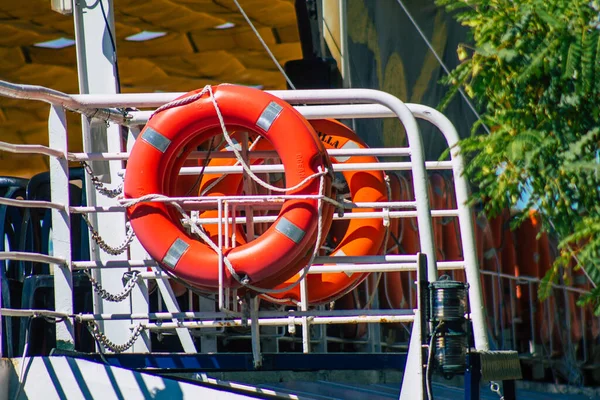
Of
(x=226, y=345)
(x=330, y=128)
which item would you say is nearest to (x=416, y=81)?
(x=226, y=345)

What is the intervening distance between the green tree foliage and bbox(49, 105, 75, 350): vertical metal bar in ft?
5.31

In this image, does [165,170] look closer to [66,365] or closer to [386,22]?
[66,365]

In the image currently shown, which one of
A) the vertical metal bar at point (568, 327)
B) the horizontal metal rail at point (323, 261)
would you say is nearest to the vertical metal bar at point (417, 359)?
the horizontal metal rail at point (323, 261)

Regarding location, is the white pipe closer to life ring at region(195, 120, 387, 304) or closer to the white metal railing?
the white metal railing

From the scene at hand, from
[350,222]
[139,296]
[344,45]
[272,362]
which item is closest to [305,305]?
[272,362]

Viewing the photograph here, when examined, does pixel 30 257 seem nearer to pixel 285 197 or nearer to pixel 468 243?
pixel 285 197

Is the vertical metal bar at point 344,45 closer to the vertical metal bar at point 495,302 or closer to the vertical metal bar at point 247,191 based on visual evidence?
the vertical metal bar at point 495,302

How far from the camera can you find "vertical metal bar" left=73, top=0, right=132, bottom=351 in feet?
14.0

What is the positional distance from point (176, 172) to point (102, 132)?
1.63ft

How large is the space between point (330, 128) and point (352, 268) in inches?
31.3

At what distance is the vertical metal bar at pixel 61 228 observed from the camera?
3.88m

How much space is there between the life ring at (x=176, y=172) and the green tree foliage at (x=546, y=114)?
85cm

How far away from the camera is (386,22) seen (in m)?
8.12

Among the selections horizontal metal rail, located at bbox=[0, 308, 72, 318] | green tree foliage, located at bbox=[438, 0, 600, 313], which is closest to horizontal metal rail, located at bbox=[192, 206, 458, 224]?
horizontal metal rail, located at bbox=[0, 308, 72, 318]
